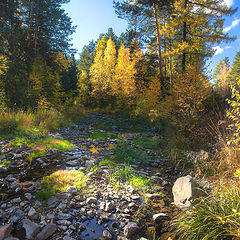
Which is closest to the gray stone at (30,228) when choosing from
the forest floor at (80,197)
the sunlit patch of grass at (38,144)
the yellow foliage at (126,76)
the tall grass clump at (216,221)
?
the forest floor at (80,197)

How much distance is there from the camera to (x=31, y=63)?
11914 mm

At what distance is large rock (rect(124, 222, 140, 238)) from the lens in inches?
91.6

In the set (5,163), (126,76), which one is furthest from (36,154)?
(126,76)

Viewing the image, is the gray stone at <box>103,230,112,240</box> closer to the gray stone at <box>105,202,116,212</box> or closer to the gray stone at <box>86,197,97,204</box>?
the gray stone at <box>105,202,116,212</box>

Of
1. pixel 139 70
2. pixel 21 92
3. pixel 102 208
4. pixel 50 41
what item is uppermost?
pixel 50 41

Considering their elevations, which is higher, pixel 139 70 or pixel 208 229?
pixel 139 70

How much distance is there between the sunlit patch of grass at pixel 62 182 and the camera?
127 inches

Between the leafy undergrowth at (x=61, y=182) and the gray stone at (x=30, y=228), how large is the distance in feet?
2.29

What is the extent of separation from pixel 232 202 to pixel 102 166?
327 cm

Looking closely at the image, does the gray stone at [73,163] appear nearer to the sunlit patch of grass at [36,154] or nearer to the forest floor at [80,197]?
the forest floor at [80,197]

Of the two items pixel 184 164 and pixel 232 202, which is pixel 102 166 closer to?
pixel 184 164

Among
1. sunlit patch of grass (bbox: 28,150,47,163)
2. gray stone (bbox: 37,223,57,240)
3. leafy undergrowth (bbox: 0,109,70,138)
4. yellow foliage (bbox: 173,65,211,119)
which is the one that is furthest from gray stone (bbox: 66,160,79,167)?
yellow foliage (bbox: 173,65,211,119)

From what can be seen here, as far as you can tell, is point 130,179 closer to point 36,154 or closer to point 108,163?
point 108,163

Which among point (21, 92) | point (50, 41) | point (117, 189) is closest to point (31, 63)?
point (21, 92)
